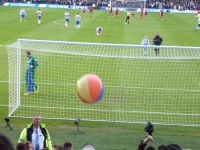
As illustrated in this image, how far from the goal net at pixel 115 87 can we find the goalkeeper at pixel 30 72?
28 centimetres

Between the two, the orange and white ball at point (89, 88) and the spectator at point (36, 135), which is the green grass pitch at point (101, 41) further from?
the orange and white ball at point (89, 88)

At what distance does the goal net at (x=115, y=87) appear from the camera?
16.7 meters

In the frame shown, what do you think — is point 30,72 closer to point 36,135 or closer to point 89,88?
point 36,135

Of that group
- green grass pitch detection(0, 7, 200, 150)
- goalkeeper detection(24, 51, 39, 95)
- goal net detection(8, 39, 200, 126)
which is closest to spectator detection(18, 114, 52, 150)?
green grass pitch detection(0, 7, 200, 150)

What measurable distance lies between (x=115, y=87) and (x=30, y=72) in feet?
12.9

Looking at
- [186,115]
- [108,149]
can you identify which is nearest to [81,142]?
[108,149]

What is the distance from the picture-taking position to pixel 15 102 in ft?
56.3

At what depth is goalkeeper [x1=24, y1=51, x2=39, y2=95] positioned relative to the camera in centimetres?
1848

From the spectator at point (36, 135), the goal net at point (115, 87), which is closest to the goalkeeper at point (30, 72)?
the goal net at point (115, 87)

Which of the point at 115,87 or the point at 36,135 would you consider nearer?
the point at 36,135

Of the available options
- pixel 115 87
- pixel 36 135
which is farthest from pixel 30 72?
pixel 36 135

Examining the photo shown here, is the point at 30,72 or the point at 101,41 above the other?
the point at 30,72

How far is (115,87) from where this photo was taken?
20.5 meters

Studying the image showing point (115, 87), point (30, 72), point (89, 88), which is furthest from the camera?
point (115, 87)
